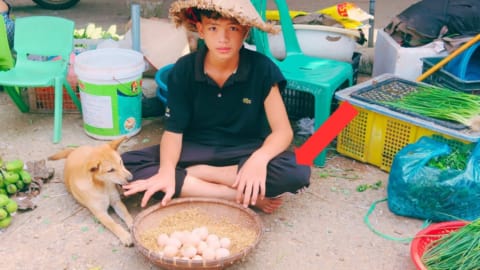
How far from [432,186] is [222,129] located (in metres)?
1.04

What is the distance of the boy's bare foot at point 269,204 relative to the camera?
273cm

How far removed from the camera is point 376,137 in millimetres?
3178

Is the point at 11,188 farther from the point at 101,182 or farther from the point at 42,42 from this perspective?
the point at 42,42

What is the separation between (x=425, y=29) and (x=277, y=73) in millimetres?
1683

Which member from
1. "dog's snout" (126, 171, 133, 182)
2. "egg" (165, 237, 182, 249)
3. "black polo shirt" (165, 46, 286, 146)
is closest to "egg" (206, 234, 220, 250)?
"egg" (165, 237, 182, 249)

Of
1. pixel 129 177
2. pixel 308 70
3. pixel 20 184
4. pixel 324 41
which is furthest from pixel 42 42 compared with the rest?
pixel 324 41

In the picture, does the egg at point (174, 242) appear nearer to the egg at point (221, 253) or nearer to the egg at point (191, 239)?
the egg at point (191, 239)

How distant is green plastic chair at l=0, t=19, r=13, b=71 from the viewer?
3.73 metres

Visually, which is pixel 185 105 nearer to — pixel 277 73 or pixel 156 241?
pixel 277 73

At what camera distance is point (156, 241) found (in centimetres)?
234

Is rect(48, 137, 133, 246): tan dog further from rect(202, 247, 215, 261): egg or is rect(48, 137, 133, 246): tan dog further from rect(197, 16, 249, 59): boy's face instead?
rect(197, 16, 249, 59): boy's face

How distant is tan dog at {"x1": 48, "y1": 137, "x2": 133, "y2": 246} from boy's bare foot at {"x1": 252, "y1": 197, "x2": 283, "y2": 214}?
0.63 meters

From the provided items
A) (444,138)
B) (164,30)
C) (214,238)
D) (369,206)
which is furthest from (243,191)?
(164,30)

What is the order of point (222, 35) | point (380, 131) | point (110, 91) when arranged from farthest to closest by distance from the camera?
point (110, 91) → point (380, 131) → point (222, 35)
